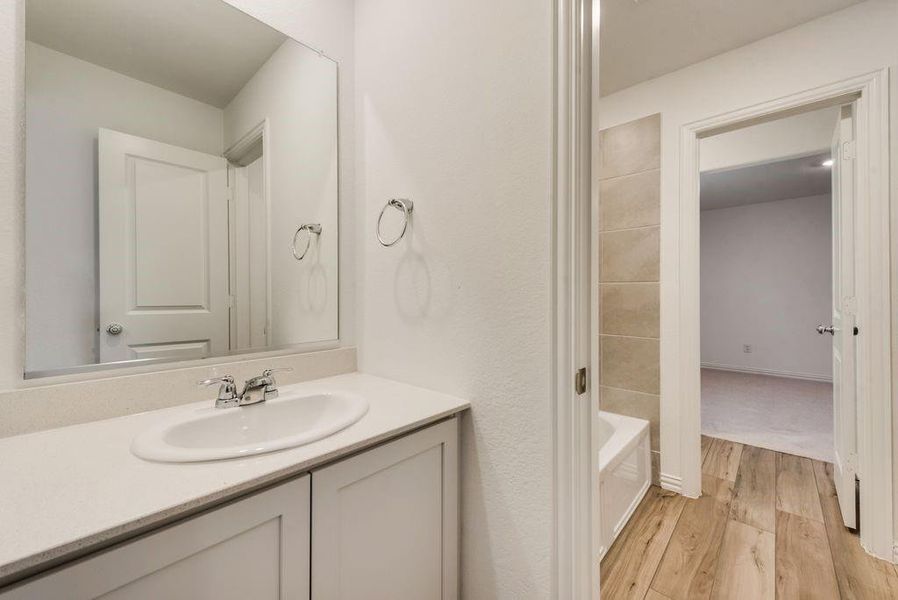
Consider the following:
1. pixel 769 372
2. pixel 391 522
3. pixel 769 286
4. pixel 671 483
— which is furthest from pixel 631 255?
pixel 769 372

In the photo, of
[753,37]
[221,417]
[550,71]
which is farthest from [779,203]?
[221,417]

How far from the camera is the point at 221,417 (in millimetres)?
964

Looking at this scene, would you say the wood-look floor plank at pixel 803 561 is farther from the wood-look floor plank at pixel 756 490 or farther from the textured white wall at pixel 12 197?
the textured white wall at pixel 12 197

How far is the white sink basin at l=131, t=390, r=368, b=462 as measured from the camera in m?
0.71

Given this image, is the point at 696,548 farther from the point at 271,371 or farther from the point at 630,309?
the point at 271,371

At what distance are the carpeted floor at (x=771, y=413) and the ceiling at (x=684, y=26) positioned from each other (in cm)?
259

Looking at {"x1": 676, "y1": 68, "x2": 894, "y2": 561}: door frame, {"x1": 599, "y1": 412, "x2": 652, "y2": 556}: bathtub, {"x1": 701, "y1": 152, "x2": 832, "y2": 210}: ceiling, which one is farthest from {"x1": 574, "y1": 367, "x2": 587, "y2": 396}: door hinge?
{"x1": 701, "y1": 152, "x2": 832, "y2": 210}: ceiling

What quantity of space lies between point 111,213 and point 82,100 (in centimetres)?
29

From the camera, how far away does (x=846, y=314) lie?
5.49ft

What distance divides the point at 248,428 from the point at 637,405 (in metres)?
2.06

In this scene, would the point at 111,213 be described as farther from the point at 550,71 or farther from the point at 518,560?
the point at 518,560

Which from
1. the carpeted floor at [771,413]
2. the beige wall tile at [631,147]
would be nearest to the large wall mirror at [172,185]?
the beige wall tile at [631,147]

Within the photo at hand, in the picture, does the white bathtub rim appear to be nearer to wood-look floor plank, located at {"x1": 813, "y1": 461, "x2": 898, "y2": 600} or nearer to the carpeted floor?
wood-look floor plank, located at {"x1": 813, "y1": 461, "x2": 898, "y2": 600}

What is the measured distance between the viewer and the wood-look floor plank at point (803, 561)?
1.36 m
